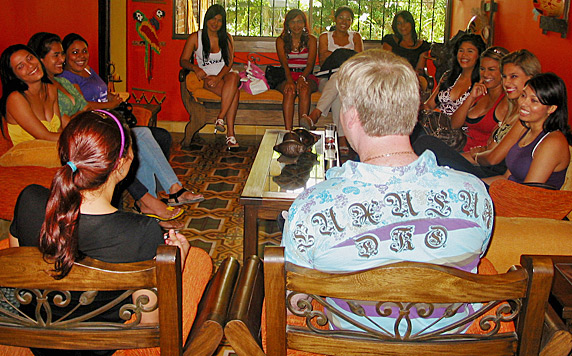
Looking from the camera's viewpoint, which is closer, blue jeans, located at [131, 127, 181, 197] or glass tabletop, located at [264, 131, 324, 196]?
glass tabletop, located at [264, 131, 324, 196]

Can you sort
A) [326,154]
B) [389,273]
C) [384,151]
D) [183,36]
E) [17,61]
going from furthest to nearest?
[183,36] < [326,154] < [17,61] < [384,151] < [389,273]

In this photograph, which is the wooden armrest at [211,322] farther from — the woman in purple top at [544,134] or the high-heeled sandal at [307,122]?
the high-heeled sandal at [307,122]

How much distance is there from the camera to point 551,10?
14.1ft

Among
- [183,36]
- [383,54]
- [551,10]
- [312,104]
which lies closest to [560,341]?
[383,54]

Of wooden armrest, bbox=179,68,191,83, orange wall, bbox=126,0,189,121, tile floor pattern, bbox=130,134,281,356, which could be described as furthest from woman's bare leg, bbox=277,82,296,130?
orange wall, bbox=126,0,189,121

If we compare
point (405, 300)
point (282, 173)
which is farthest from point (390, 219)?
point (282, 173)

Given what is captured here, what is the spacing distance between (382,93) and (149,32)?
17.3 feet

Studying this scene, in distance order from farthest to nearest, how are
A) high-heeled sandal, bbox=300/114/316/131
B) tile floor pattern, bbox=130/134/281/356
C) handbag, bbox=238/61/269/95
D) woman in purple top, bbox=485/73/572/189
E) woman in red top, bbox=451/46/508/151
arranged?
1. handbag, bbox=238/61/269/95
2. high-heeled sandal, bbox=300/114/316/131
3. woman in red top, bbox=451/46/508/151
4. tile floor pattern, bbox=130/134/281/356
5. woman in purple top, bbox=485/73/572/189

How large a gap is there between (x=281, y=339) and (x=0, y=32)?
3527 mm

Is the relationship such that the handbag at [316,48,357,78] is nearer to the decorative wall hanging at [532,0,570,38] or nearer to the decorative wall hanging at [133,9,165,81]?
the decorative wall hanging at [532,0,570,38]

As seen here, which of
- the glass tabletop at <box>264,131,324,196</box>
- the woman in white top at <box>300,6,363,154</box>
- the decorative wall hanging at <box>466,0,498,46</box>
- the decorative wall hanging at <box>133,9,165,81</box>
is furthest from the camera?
the decorative wall hanging at <box>133,9,165,81</box>

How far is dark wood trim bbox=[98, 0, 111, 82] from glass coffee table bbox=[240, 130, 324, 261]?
2.56 meters

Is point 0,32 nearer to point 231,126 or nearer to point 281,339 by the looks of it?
point 231,126

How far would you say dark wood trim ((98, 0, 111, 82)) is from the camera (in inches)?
219
